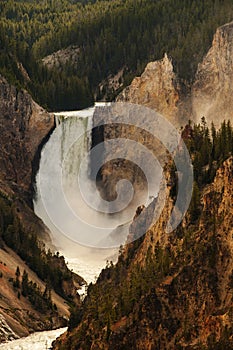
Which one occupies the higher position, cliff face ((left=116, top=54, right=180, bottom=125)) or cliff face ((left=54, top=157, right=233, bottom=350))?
cliff face ((left=116, top=54, right=180, bottom=125))

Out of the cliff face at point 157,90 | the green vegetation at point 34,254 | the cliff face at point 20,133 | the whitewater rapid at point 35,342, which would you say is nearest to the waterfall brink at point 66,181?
the cliff face at point 20,133

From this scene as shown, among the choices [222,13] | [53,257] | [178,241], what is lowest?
[178,241]

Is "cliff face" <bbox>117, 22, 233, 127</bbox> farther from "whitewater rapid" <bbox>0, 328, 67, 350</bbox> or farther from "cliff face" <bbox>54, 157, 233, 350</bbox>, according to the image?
"cliff face" <bbox>54, 157, 233, 350</bbox>

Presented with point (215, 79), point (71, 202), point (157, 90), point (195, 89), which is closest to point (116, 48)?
point (157, 90)

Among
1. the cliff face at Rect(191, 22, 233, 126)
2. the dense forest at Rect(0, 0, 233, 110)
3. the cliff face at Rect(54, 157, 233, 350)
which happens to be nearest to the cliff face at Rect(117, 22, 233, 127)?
the cliff face at Rect(191, 22, 233, 126)

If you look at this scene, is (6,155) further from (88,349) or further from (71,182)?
(88,349)

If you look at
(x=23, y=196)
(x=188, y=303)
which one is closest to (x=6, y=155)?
(x=23, y=196)

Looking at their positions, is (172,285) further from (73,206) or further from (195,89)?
(195,89)
